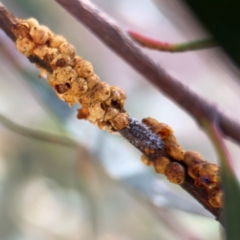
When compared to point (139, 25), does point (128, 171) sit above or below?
below

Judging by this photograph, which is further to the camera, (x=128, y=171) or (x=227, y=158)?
(x=128, y=171)

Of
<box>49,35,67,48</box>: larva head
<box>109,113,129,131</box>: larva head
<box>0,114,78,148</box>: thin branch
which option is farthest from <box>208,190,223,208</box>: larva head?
<box>0,114,78,148</box>: thin branch

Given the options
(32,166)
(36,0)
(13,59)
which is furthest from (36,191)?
(36,0)

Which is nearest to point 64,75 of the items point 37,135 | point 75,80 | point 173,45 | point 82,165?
point 75,80

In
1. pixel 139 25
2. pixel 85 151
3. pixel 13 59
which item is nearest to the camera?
pixel 13 59

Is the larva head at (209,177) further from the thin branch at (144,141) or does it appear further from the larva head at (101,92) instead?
the larva head at (101,92)

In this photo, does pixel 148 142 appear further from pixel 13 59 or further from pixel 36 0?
pixel 36 0
